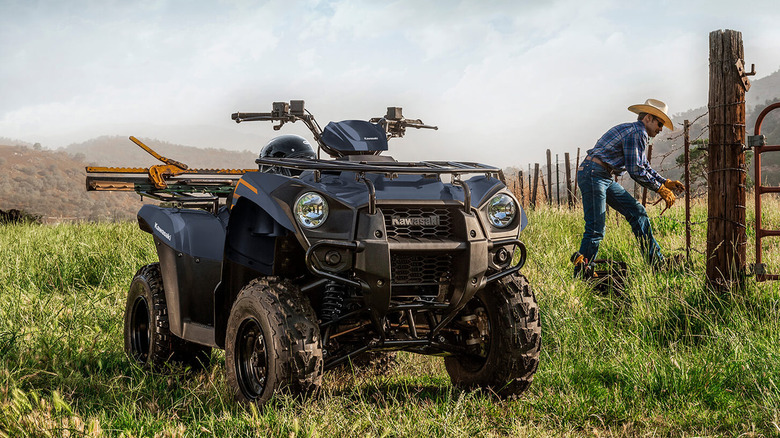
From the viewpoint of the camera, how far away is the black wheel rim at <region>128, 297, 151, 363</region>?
5.49m

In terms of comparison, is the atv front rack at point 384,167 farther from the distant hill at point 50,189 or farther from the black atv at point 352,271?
the distant hill at point 50,189

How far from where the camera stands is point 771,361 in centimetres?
462

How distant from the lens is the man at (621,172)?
829 centimetres

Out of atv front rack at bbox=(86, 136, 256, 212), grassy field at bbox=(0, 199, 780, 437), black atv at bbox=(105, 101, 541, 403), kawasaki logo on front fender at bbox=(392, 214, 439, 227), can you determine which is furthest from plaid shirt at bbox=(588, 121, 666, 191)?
kawasaki logo on front fender at bbox=(392, 214, 439, 227)

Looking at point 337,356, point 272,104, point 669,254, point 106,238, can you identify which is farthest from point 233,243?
point 106,238

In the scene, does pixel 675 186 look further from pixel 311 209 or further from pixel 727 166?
pixel 311 209

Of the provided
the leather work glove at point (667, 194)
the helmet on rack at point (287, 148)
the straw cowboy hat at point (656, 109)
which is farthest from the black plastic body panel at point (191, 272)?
the straw cowboy hat at point (656, 109)

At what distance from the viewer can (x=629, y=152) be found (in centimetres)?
834

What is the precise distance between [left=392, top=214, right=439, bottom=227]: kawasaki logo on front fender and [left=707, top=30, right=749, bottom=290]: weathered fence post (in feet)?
12.0

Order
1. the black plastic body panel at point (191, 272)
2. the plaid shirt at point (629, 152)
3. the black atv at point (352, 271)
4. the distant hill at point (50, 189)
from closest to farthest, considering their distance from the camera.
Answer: the black atv at point (352, 271), the black plastic body panel at point (191, 272), the plaid shirt at point (629, 152), the distant hill at point (50, 189)

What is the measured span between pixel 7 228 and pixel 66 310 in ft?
26.6

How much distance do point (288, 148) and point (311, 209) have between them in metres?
1.45

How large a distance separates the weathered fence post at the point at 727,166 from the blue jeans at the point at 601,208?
1527 mm

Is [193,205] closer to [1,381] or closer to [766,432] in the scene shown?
[1,381]
